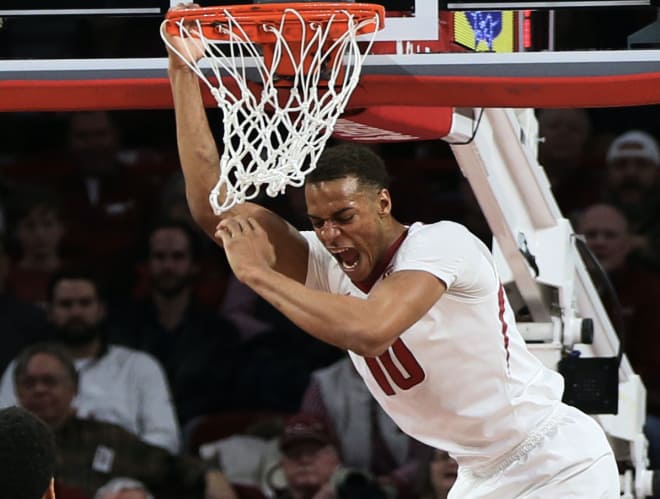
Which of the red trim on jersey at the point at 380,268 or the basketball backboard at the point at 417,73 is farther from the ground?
the basketball backboard at the point at 417,73

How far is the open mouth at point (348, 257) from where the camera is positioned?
168 inches

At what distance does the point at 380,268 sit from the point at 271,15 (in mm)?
809

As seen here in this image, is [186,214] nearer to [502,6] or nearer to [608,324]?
[608,324]

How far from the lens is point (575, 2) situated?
446 cm

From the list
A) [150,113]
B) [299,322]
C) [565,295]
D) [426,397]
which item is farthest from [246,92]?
[150,113]

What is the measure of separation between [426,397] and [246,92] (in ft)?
3.47

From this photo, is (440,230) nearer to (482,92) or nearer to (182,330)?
(482,92)

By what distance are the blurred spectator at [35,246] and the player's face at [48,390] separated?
126 centimetres

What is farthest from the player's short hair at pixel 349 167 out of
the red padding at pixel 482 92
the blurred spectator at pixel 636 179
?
the blurred spectator at pixel 636 179

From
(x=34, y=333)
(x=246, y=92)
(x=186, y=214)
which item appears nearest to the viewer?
(x=246, y=92)

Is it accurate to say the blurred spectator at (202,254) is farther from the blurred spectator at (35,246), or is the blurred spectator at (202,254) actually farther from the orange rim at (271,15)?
the orange rim at (271,15)

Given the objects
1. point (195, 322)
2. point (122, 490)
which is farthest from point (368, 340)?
point (195, 322)

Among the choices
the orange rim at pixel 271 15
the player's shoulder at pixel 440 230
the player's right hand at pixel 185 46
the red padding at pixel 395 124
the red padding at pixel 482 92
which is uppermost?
the orange rim at pixel 271 15

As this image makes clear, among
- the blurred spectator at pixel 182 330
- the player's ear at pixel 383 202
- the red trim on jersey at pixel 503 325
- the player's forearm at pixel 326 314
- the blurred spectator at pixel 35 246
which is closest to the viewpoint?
the player's forearm at pixel 326 314
